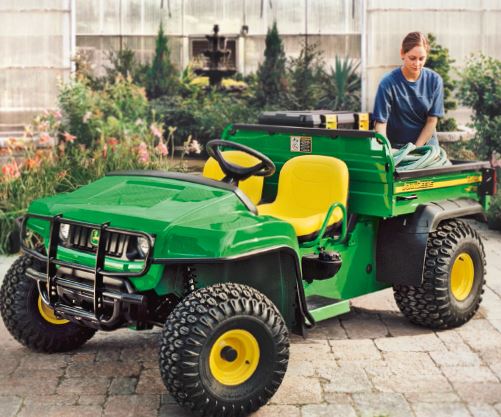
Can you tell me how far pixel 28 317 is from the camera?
501cm

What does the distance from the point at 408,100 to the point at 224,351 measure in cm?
240

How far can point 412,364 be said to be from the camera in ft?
16.4

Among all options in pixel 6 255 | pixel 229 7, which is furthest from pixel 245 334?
pixel 229 7

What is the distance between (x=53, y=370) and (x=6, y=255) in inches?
107

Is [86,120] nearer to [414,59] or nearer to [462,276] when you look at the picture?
[414,59]

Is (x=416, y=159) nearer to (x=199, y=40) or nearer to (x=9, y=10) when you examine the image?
(x=9, y=10)

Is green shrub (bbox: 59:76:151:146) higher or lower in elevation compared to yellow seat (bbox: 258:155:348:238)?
higher

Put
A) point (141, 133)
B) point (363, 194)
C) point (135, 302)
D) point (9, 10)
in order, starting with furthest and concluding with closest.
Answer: point (9, 10) → point (141, 133) → point (363, 194) → point (135, 302)

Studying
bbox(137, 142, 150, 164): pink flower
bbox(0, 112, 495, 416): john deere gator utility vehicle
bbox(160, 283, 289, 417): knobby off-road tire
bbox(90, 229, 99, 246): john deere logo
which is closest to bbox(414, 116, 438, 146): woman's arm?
bbox(0, 112, 495, 416): john deere gator utility vehicle

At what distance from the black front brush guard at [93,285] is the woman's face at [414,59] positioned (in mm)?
2385

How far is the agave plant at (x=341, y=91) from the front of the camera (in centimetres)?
1414

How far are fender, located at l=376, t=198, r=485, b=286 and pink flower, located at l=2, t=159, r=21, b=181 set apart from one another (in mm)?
3320

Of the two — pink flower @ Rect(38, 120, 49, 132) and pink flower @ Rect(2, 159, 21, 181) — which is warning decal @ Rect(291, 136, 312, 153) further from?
pink flower @ Rect(38, 120, 49, 132)

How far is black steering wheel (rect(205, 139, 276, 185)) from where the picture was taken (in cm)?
507
